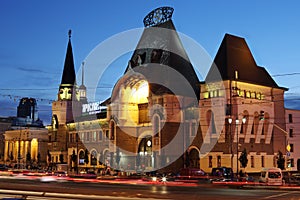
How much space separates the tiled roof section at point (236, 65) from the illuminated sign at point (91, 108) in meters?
28.2

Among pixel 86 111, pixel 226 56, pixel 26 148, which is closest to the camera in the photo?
pixel 226 56

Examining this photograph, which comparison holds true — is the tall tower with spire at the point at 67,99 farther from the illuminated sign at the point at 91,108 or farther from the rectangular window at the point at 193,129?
the rectangular window at the point at 193,129

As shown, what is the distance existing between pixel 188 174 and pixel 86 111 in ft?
138

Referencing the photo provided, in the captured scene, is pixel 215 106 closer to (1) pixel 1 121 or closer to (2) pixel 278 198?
(2) pixel 278 198

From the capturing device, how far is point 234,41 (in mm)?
60656

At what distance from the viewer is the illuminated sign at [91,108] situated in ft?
259

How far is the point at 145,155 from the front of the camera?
6506 cm

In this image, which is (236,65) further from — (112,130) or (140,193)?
(140,193)

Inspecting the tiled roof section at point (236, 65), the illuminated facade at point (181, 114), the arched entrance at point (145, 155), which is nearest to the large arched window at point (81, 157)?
the illuminated facade at point (181, 114)

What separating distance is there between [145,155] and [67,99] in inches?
1155

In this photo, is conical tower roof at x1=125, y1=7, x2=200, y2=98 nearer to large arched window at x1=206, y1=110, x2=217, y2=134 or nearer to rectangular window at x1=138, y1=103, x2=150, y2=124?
rectangular window at x1=138, y1=103, x2=150, y2=124

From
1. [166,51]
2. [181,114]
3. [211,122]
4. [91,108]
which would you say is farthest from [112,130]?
[211,122]

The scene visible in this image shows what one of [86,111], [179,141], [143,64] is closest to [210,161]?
[179,141]

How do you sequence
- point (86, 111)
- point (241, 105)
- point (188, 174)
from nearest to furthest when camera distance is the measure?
point (188, 174) < point (241, 105) < point (86, 111)
